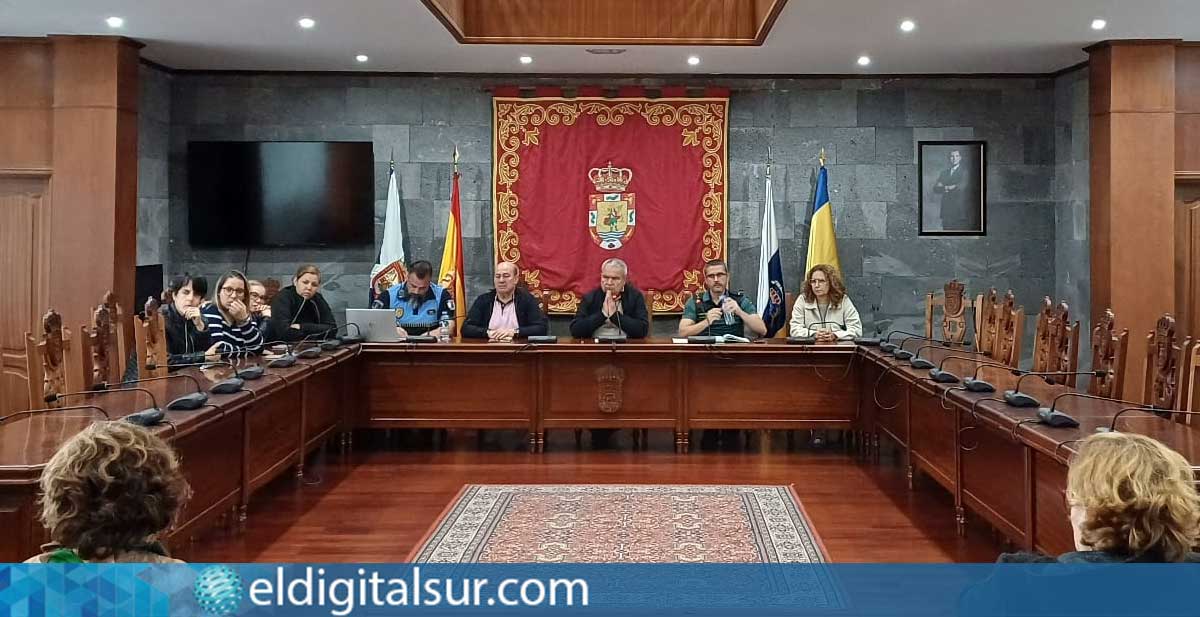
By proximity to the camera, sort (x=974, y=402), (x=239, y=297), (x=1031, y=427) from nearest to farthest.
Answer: (x=1031, y=427)
(x=974, y=402)
(x=239, y=297)

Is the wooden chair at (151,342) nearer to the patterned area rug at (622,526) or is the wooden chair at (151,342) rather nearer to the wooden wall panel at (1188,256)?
the patterned area rug at (622,526)

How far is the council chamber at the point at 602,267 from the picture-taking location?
14.9 ft

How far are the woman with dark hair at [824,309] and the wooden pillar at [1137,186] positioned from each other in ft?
6.46

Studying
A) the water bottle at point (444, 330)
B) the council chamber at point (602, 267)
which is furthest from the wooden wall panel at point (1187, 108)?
the water bottle at point (444, 330)

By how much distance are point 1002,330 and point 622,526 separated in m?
2.69

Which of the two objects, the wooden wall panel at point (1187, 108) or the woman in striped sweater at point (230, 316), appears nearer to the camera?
the woman in striped sweater at point (230, 316)

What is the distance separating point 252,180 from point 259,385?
415cm

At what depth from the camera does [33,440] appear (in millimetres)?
3236

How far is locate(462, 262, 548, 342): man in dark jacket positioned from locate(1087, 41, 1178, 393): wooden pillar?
4104 millimetres

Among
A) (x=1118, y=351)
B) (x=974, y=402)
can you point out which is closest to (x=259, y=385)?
(x=974, y=402)

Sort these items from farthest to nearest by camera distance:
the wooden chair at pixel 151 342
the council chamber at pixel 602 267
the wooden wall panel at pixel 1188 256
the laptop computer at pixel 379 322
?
the wooden wall panel at pixel 1188 256, the laptop computer at pixel 379 322, the wooden chair at pixel 151 342, the council chamber at pixel 602 267

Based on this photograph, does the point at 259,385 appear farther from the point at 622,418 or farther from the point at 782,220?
the point at 782,220

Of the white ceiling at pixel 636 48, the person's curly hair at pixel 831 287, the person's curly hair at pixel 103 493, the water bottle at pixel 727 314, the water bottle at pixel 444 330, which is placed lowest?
the person's curly hair at pixel 103 493

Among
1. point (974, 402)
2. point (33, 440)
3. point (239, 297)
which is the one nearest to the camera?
point (33, 440)
